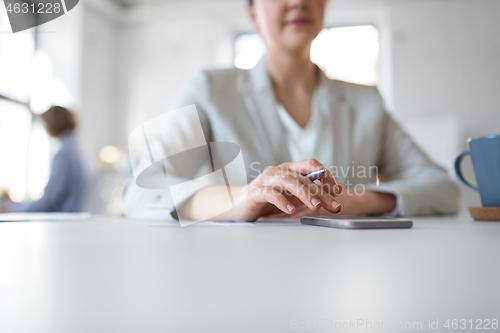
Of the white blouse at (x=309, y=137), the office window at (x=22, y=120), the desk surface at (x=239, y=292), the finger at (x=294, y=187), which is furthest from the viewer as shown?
the office window at (x=22, y=120)

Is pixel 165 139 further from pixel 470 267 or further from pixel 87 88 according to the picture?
pixel 87 88

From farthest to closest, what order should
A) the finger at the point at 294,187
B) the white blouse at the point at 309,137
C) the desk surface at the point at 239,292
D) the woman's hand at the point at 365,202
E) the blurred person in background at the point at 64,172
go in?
the blurred person in background at the point at 64,172 → the white blouse at the point at 309,137 → the woman's hand at the point at 365,202 → the finger at the point at 294,187 → the desk surface at the point at 239,292

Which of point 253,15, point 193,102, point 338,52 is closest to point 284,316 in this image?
point 193,102

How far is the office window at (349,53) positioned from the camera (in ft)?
7.97

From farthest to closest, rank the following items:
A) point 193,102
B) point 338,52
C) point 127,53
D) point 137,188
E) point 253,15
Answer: point 127,53, point 338,52, point 253,15, point 193,102, point 137,188

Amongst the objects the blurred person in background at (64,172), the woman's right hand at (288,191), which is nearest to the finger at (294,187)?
the woman's right hand at (288,191)

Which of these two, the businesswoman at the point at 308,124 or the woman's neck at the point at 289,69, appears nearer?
the businesswoman at the point at 308,124

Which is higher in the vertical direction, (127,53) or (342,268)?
(127,53)

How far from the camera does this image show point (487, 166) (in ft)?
1.12

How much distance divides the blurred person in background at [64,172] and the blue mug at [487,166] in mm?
1330

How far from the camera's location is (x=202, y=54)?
2.89m

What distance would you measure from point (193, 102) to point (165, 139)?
0.33 feet

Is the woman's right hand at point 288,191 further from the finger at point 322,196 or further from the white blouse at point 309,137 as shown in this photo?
the white blouse at point 309,137

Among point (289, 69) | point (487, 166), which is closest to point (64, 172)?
point (289, 69)
